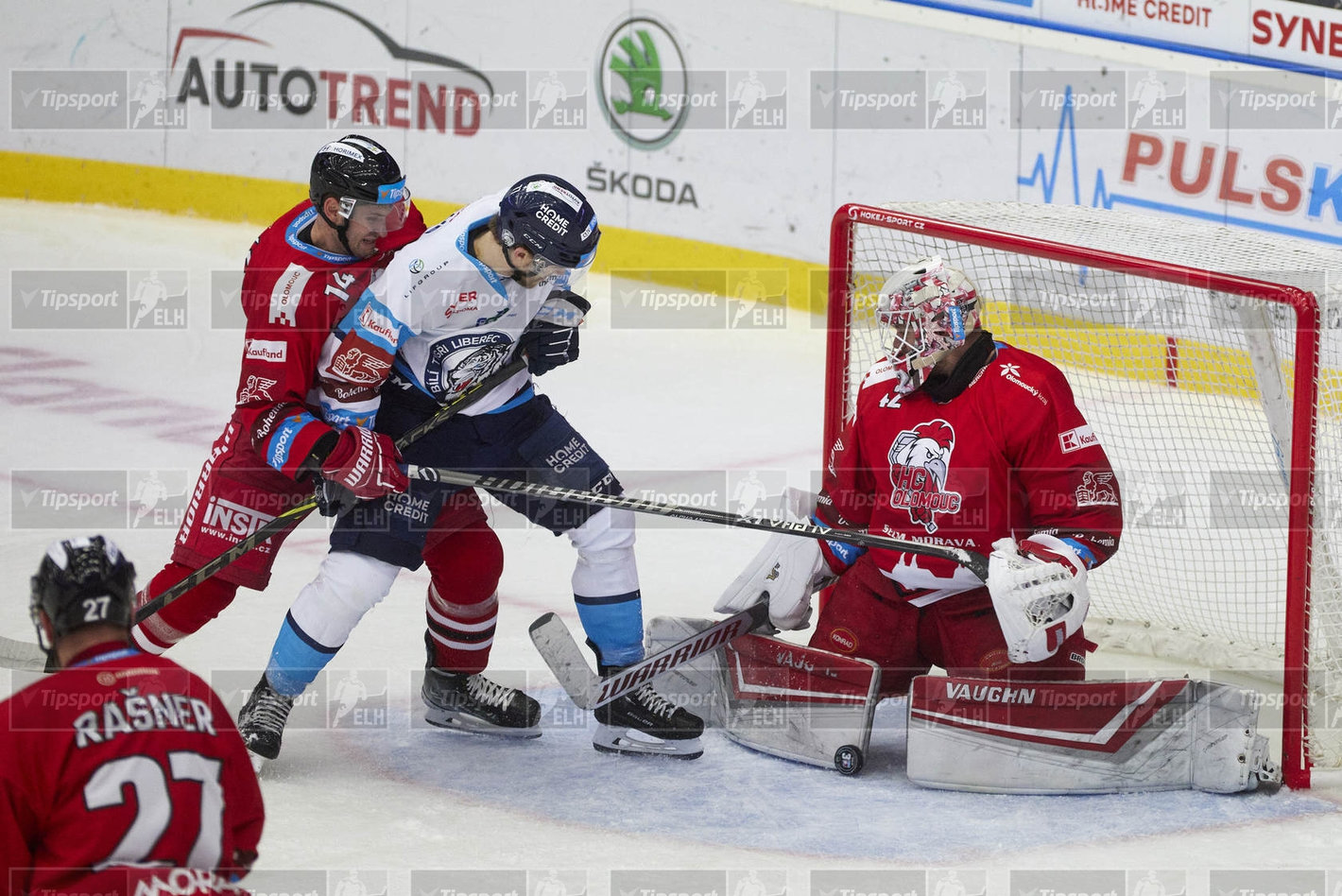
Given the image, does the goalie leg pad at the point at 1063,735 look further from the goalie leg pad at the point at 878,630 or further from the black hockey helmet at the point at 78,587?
the black hockey helmet at the point at 78,587

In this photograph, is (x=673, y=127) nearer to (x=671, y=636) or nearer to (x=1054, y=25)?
(x=1054, y=25)

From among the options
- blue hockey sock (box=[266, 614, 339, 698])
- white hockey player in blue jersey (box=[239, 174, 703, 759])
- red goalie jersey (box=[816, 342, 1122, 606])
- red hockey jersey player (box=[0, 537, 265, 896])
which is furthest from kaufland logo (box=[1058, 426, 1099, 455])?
red hockey jersey player (box=[0, 537, 265, 896])

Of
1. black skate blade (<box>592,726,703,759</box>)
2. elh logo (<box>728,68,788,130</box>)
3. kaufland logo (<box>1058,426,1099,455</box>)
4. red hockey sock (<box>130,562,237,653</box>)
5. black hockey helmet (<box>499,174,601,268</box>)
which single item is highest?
elh logo (<box>728,68,788,130</box>)

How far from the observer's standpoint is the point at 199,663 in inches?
153

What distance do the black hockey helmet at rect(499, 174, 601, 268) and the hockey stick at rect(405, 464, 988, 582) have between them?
1.45 feet

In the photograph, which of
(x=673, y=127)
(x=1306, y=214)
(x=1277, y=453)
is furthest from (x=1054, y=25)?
(x=1277, y=453)

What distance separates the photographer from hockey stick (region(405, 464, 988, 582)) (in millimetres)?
3271

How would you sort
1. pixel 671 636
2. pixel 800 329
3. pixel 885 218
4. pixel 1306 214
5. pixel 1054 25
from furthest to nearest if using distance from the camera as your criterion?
pixel 800 329
pixel 1054 25
pixel 1306 214
pixel 885 218
pixel 671 636

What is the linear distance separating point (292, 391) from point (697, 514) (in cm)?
80

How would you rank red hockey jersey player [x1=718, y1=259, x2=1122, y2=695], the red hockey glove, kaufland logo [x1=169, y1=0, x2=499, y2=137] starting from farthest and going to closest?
kaufland logo [x1=169, y1=0, x2=499, y2=137]
red hockey jersey player [x1=718, y1=259, x2=1122, y2=695]
the red hockey glove

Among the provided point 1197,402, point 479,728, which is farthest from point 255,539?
point 1197,402

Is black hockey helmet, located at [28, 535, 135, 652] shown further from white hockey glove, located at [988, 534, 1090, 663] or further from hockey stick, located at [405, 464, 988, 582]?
white hockey glove, located at [988, 534, 1090, 663]

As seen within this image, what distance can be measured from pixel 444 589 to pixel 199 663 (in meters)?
0.72

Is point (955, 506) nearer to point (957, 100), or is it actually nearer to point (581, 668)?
point (581, 668)
